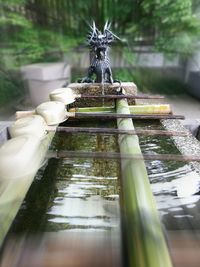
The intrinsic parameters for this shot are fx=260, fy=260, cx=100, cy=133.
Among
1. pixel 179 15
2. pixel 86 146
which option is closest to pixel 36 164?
pixel 86 146

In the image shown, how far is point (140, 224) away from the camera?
94 cm

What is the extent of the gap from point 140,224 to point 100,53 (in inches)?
99.0

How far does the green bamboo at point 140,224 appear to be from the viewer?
0.79 m

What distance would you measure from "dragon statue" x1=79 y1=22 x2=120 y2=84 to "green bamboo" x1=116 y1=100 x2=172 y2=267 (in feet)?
6.35

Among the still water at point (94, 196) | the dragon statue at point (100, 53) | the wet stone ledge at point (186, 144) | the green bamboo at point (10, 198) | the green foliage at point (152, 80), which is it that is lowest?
the green foliage at point (152, 80)

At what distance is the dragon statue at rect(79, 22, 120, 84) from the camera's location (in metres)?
2.99

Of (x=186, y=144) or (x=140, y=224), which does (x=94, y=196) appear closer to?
(x=140, y=224)

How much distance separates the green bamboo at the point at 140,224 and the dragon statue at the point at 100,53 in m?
1.93

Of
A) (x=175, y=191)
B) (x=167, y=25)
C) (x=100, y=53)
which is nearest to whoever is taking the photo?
(x=175, y=191)

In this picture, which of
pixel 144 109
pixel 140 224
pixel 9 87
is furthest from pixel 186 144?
pixel 9 87

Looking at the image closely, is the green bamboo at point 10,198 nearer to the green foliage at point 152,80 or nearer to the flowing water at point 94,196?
the flowing water at point 94,196

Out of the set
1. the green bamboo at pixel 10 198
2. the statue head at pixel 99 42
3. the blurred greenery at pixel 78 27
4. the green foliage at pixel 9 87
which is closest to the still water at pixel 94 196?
the green bamboo at pixel 10 198

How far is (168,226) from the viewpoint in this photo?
1252mm

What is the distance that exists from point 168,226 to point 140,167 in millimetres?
318
